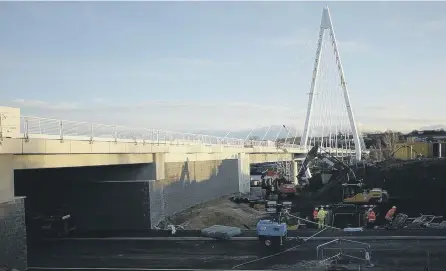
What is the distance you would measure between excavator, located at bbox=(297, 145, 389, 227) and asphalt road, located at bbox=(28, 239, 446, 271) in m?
13.5

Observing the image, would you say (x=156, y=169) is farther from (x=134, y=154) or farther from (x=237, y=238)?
(x=237, y=238)

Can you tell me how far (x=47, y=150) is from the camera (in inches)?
827

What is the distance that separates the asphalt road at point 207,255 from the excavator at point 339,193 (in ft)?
44.2

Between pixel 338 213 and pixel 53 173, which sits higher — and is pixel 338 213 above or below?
below

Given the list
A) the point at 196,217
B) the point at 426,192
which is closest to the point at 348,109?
the point at 426,192

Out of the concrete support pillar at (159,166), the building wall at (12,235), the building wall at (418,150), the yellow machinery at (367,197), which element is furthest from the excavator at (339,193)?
the building wall at (12,235)

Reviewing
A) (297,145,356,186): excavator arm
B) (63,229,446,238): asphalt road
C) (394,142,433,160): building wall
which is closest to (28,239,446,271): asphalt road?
(63,229,446,238): asphalt road

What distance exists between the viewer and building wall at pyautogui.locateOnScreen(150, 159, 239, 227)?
32.2m

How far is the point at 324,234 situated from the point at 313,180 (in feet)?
107

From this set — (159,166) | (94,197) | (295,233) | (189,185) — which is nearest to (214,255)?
(295,233)

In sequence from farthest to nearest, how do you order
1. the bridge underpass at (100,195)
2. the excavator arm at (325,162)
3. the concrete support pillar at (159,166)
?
the excavator arm at (325,162)
the concrete support pillar at (159,166)
the bridge underpass at (100,195)

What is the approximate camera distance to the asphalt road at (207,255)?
64.7 ft

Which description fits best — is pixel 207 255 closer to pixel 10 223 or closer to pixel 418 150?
pixel 10 223

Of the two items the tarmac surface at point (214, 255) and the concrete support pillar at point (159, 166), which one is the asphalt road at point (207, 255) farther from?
the concrete support pillar at point (159, 166)
